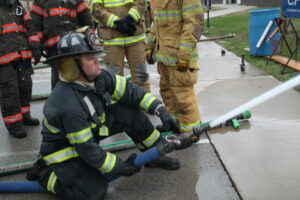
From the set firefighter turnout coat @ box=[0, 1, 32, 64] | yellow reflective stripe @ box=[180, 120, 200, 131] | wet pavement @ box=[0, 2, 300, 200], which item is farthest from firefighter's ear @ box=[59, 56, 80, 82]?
firefighter turnout coat @ box=[0, 1, 32, 64]

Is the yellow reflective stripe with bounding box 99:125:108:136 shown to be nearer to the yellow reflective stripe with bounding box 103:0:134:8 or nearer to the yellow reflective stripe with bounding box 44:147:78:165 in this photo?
the yellow reflective stripe with bounding box 44:147:78:165

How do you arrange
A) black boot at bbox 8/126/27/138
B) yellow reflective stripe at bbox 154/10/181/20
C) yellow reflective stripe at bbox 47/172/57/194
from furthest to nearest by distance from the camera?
black boot at bbox 8/126/27/138
yellow reflective stripe at bbox 154/10/181/20
yellow reflective stripe at bbox 47/172/57/194

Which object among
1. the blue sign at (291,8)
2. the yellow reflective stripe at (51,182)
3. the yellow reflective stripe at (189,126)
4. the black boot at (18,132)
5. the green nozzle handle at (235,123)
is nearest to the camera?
the yellow reflective stripe at (51,182)

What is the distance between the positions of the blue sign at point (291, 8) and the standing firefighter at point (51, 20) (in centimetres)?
413

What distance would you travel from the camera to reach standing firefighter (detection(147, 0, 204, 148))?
291cm

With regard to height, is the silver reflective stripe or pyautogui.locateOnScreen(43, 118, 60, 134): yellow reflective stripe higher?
the silver reflective stripe

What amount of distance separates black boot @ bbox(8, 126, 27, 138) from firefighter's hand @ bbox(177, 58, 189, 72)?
7.16 feet

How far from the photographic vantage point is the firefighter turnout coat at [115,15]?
3.94 metres

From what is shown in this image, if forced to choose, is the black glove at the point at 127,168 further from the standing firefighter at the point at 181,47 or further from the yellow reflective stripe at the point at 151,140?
the standing firefighter at the point at 181,47

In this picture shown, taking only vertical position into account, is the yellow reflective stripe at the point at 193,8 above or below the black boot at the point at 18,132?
above

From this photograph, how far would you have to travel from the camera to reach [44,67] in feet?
24.3

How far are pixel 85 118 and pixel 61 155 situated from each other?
16.6 inches

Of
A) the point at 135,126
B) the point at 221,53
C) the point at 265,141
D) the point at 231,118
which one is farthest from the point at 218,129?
the point at 221,53

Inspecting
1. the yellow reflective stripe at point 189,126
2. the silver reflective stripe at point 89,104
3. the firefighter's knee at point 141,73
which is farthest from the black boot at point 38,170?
the firefighter's knee at point 141,73
